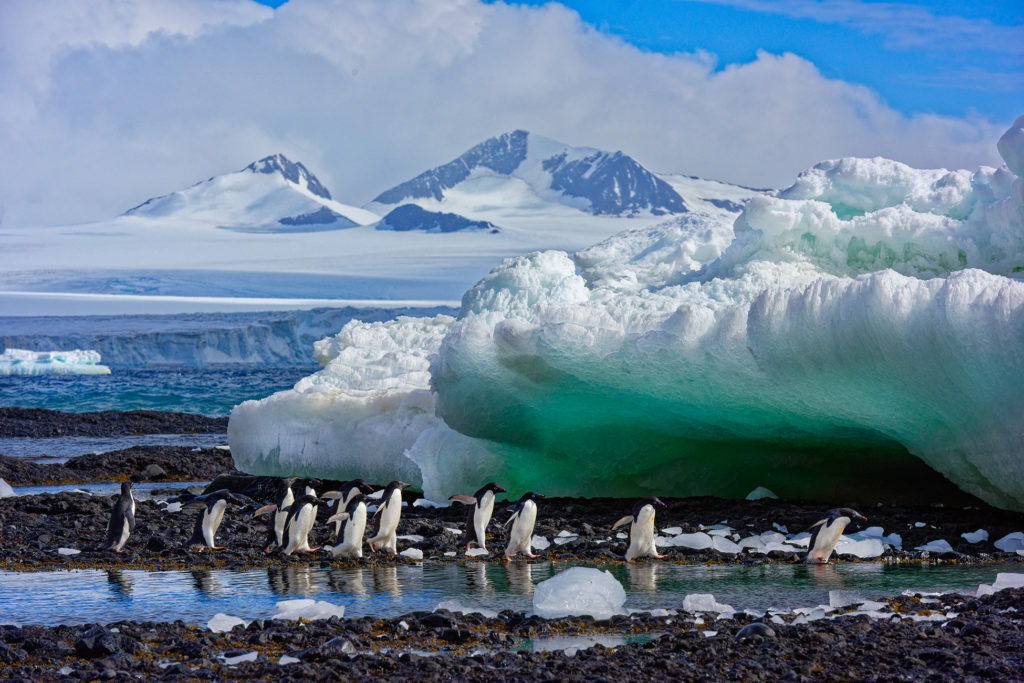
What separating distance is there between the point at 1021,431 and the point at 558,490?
532 centimetres

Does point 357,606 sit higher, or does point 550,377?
point 550,377

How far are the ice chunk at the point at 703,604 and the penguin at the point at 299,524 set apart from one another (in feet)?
12.8

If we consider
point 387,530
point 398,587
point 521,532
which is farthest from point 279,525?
point 398,587

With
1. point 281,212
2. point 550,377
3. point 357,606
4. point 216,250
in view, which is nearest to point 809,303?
point 550,377

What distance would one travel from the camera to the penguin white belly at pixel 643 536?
928 centimetres

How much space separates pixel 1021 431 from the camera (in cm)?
904

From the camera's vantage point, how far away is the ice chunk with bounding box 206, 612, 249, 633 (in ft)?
21.8

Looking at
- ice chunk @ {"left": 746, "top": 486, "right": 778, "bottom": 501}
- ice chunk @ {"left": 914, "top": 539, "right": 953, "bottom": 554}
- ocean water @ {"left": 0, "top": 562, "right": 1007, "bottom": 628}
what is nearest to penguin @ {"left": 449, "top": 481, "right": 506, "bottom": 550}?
ocean water @ {"left": 0, "top": 562, "right": 1007, "bottom": 628}

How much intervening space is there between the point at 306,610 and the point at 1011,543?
557 cm

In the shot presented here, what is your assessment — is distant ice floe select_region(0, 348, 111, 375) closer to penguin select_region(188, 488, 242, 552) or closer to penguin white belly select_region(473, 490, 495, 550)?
penguin select_region(188, 488, 242, 552)

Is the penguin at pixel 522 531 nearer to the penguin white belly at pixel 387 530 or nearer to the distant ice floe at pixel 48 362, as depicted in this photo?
the penguin white belly at pixel 387 530

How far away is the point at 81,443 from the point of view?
26.2 metres

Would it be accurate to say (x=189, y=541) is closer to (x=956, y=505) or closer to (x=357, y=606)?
(x=357, y=606)

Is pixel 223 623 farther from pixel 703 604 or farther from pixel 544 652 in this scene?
pixel 703 604
